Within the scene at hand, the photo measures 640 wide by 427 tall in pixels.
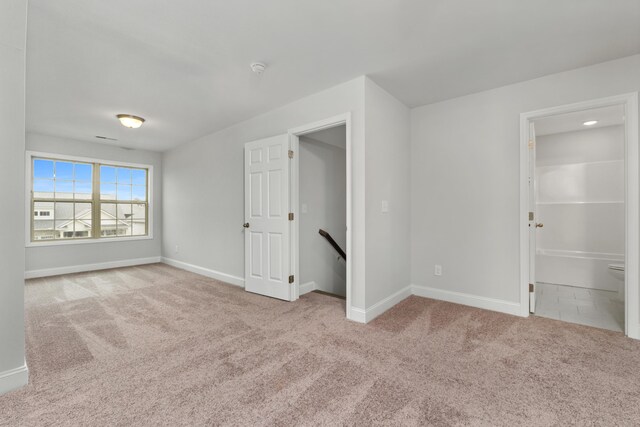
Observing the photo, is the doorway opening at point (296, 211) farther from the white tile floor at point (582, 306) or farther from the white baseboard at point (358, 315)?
the white tile floor at point (582, 306)

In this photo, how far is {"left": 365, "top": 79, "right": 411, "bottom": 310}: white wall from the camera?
2961 millimetres

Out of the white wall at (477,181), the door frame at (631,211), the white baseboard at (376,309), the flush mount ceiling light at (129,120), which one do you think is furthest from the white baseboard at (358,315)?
the flush mount ceiling light at (129,120)

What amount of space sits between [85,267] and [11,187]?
4.53m

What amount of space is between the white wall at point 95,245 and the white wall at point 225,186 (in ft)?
0.80

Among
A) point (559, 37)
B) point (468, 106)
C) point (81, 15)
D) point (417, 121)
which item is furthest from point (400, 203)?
point (81, 15)

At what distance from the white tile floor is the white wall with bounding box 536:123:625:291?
0.34 metres

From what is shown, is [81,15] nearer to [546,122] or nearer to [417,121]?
[417,121]

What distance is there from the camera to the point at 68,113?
3852 millimetres

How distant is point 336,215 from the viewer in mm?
4602

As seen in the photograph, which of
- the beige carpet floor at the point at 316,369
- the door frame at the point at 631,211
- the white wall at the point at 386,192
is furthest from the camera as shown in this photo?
the white wall at the point at 386,192

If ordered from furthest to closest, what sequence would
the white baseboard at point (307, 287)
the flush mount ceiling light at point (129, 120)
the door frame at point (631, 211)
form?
1. the flush mount ceiling light at point (129, 120)
2. the white baseboard at point (307, 287)
3. the door frame at point (631, 211)

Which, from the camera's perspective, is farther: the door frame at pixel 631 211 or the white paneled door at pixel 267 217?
the white paneled door at pixel 267 217

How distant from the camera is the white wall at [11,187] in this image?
5.56 ft

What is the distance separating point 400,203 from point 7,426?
140 inches
